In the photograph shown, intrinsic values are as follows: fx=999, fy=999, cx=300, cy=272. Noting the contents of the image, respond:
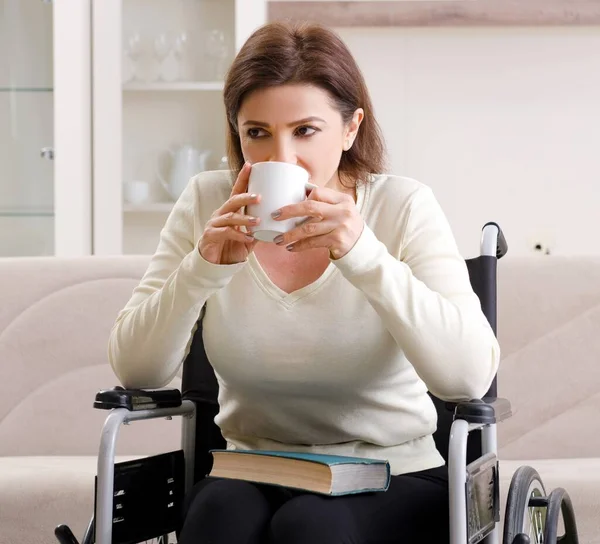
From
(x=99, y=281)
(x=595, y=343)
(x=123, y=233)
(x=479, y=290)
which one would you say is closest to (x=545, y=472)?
(x=595, y=343)

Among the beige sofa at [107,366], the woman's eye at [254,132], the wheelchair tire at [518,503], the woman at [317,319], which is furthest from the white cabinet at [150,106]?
the wheelchair tire at [518,503]

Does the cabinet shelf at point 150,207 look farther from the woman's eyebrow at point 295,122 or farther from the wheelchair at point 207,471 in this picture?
the woman's eyebrow at point 295,122

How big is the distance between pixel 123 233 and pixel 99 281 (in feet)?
3.23

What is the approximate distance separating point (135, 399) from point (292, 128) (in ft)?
1.32

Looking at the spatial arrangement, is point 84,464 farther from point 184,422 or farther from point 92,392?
point 184,422

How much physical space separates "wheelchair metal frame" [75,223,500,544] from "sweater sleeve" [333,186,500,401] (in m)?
0.07

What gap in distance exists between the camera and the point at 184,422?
1.49 meters

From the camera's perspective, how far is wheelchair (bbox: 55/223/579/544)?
1.16 metres

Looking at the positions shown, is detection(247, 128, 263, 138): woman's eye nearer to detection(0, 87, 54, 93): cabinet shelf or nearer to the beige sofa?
the beige sofa

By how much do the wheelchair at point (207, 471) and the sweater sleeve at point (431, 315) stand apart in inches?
1.6

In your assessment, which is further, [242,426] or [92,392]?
[92,392]

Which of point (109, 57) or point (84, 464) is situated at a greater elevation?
point (109, 57)

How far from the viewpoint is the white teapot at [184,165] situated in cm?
328

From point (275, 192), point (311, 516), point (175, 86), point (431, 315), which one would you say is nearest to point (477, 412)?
point (431, 315)
